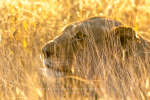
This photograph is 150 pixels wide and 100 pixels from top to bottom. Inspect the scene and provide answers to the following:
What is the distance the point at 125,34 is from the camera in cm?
370

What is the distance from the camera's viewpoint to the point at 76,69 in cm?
397

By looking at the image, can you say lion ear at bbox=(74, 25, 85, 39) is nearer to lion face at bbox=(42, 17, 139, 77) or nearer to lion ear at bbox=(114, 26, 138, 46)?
lion face at bbox=(42, 17, 139, 77)

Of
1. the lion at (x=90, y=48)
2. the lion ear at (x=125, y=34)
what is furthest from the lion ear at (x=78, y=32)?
the lion ear at (x=125, y=34)

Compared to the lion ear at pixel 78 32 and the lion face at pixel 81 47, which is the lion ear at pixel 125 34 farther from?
the lion ear at pixel 78 32

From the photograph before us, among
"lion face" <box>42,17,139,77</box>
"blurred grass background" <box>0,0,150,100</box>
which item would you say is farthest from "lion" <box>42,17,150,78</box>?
"blurred grass background" <box>0,0,150,100</box>

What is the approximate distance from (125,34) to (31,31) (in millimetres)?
2658

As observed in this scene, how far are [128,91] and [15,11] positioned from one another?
3358mm

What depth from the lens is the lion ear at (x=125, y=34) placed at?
144 inches

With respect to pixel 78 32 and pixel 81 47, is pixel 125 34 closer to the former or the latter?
pixel 81 47

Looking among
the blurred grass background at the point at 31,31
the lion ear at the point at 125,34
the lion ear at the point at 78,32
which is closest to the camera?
the lion ear at the point at 125,34

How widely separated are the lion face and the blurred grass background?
0.90 feet

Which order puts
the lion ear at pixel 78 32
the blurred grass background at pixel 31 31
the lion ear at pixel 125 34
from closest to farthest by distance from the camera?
the lion ear at pixel 125 34
the blurred grass background at pixel 31 31
the lion ear at pixel 78 32

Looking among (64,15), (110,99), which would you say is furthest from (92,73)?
(64,15)

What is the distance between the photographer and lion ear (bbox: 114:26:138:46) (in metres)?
3.66
